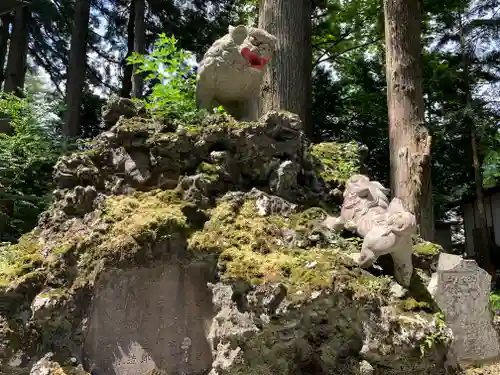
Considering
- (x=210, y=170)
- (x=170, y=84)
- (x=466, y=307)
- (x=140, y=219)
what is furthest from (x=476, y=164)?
(x=140, y=219)

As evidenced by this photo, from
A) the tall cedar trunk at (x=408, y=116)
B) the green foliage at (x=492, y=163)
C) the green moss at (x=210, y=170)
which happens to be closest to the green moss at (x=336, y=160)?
the green moss at (x=210, y=170)

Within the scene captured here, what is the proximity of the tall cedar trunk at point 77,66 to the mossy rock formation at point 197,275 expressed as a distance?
7.57m

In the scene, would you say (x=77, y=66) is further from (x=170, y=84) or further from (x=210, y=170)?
(x=210, y=170)

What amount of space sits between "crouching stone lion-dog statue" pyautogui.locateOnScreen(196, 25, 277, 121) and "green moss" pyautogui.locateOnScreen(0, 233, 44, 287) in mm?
2108

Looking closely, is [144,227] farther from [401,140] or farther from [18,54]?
[18,54]

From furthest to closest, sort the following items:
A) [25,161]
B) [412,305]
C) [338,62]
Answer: [338,62] < [25,161] < [412,305]

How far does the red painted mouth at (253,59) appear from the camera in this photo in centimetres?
489

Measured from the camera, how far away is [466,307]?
14.3 feet

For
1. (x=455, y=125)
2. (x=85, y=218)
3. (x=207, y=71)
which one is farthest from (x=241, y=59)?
(x=455, y=125)

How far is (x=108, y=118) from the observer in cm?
434

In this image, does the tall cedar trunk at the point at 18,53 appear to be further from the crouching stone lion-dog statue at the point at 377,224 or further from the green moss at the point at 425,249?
the green moss at the point at 425,249

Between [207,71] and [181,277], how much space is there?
2.20m

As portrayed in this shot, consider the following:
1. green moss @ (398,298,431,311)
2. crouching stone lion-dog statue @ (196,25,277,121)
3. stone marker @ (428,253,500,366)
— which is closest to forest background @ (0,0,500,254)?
crouching stone lion-dog statue @ (196,25,277,121)

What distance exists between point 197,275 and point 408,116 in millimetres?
4448
